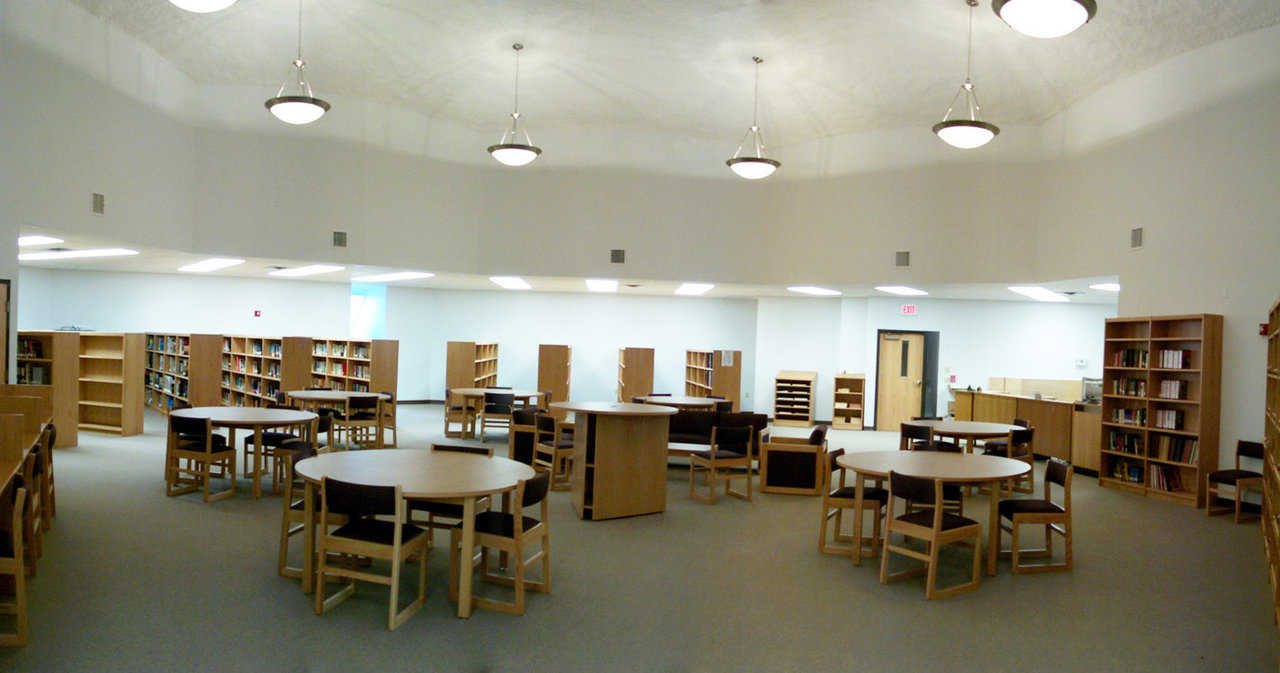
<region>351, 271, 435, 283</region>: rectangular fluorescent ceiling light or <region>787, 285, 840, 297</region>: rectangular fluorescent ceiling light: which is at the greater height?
<region>787, 285, 840, 297</region>: rectangular fluorescent ceiling light

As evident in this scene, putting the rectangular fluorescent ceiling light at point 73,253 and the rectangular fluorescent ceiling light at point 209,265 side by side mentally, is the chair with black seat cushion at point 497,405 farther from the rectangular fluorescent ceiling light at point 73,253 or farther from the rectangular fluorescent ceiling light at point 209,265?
the rectangular fluorescent ceiling light at point 73,253

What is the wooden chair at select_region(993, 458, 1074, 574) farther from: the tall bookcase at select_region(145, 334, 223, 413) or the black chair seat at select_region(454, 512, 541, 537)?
the tall bookcase at select_region(145, 334, 223, 413)

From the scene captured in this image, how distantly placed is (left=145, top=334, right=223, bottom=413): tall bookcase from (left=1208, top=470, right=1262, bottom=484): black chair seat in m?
13.5

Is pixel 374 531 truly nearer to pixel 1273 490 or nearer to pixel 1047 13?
pixel 1047 13

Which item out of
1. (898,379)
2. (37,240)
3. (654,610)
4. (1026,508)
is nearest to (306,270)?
(37,240)

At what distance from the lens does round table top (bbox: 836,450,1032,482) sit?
5.72 metres

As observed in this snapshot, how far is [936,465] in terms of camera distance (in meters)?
6.18

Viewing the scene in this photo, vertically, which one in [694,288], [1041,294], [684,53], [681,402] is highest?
[684,53]

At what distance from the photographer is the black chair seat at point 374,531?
4566 millimetres

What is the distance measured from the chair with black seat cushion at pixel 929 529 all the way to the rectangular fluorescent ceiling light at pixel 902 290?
775cm

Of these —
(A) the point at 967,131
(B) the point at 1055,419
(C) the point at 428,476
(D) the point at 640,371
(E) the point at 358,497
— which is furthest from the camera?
(D) the point at 640,371

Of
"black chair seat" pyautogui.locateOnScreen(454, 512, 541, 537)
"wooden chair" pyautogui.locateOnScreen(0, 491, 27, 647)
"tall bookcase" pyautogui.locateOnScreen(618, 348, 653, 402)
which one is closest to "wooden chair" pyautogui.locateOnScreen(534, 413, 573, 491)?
"black chair seat" pyautogui.locateOnScreen(454, 512, 541, 537)

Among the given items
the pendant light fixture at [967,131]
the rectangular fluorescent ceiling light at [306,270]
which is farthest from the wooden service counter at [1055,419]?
the rectangular fluorescent ceiling light at [306,270]

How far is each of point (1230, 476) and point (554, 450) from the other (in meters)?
6.81
